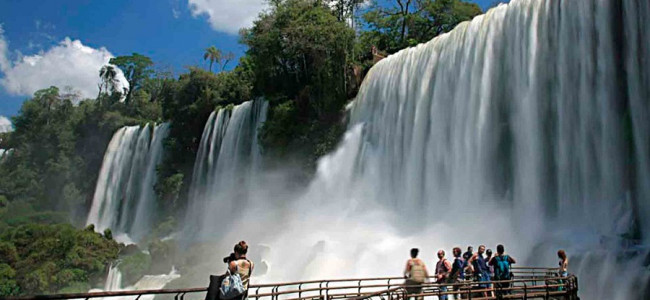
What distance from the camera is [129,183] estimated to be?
49.3 metres

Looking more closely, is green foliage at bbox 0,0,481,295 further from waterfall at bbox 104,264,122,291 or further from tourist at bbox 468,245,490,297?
tourist at bbox 468,245,490,297

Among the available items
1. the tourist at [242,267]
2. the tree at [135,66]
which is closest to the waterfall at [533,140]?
the tourist at [242,267]

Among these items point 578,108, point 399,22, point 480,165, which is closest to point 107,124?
point 399,22

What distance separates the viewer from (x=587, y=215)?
16781 mm

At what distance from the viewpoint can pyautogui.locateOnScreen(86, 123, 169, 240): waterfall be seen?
47.2 meters

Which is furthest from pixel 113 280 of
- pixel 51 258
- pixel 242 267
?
pixel 242 267

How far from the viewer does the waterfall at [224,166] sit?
3641 cm

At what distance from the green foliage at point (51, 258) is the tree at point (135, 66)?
50679mm

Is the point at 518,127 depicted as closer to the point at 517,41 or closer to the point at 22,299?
the point at 517,41

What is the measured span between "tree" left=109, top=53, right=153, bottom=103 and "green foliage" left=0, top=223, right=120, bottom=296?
50679 mm

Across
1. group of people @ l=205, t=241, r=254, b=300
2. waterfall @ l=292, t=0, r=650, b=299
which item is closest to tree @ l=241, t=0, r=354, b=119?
waterfall @ l=292, t=0, r=650, b=299

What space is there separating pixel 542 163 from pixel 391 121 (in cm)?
932

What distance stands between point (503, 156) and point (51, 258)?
952 inches

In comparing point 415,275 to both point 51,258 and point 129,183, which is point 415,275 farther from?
point 129,183
